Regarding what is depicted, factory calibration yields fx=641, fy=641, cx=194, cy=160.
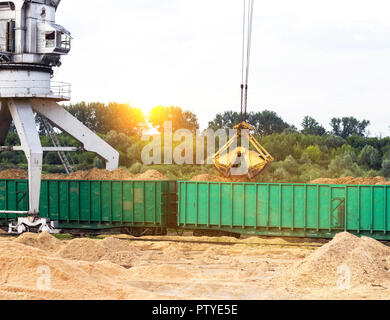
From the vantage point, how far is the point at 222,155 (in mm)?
33625

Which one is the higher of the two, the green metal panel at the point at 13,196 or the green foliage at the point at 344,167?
the green foliage at the point at 344,167

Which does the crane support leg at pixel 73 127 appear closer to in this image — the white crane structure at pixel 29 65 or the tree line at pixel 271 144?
the white crane structure at pixel 29 65

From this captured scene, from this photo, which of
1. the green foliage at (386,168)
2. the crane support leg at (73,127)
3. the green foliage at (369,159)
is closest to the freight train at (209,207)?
the crane support leg at (73,127)

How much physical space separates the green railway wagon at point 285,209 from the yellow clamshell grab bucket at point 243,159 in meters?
3.22

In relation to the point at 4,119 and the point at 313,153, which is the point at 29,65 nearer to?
the point at 4,119

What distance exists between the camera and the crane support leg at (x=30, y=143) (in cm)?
3275

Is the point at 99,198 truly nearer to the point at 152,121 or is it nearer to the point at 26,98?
the point at 26,98

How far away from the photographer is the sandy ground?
18.8 m

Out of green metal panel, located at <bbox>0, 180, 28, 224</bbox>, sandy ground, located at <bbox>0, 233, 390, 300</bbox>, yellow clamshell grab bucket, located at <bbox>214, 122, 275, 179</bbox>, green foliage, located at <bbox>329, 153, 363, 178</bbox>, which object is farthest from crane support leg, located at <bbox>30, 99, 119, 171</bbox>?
Result: green foliage, located at <bbox>329, 153, 363, 178</bbox>

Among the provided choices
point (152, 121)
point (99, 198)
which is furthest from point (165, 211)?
point (152, 121)

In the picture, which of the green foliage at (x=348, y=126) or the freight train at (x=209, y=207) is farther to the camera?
the green foliage at (x=348, y=126)

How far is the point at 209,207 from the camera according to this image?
29938 mm

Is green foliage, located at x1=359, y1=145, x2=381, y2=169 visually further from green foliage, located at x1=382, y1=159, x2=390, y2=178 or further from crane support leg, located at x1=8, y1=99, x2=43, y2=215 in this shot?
crane support leg, located at x1=8, y1=99, x2=43, y2=215

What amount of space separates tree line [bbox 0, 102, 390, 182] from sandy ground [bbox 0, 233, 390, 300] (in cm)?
1868
